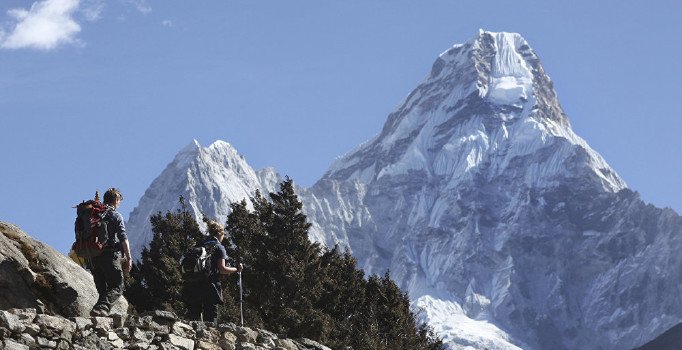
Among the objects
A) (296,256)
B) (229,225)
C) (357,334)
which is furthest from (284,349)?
(229,225)

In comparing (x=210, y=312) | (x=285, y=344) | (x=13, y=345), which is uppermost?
(x=210, y=312)

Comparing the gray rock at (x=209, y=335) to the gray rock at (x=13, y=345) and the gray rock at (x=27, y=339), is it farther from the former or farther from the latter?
the gray rock at (x=13, y=345)

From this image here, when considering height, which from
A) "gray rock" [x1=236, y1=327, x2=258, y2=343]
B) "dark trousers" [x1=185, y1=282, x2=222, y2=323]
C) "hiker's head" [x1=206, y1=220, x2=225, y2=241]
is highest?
"hiker's head" [x1=206, y1=220, x2=225, y2=241]

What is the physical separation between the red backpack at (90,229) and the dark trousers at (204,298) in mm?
2316

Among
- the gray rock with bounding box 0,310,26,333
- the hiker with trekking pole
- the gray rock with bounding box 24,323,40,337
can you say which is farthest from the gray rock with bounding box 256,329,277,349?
the gray rock with bounding box 0,310,26,333

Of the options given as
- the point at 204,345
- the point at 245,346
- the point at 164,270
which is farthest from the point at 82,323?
the point at 164,270

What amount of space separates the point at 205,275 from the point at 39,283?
278cm

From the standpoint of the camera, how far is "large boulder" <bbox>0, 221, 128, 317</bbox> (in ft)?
76.2

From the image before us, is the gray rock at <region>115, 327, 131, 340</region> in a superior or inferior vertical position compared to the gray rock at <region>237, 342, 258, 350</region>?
inferior

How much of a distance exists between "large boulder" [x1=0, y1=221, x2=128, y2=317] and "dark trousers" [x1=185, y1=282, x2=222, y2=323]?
1.13 metres

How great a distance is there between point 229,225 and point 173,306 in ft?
42.9

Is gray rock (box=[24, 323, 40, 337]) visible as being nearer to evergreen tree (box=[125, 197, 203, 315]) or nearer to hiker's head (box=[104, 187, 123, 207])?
hiker's head (box=[104, 187, 123, 207])

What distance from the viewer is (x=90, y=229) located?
74.4ft

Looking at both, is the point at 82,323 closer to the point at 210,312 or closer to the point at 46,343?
the point at 46,343
